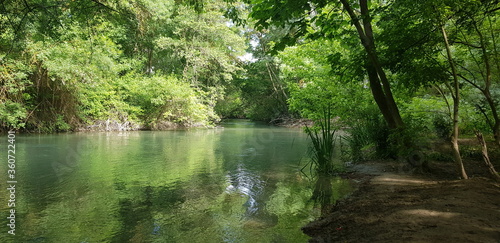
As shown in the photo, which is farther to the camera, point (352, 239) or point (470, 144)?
point (470, 144)

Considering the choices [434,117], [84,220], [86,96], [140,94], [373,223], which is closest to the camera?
[373,223]

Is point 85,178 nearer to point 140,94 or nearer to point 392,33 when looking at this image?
point 392,33

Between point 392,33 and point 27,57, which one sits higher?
point 27,57

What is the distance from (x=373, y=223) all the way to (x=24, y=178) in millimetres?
6327

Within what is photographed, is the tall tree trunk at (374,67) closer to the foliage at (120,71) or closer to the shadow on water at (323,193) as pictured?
the shadow on water at (323,193)

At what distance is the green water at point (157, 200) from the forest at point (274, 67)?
2313mm

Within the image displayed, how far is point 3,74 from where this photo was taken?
1298 cm

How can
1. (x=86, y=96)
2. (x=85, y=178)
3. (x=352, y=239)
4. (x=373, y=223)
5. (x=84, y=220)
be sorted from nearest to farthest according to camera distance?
(x=352, y=239) → (x=373, y=223) → (x=84, y=220) → (x=85, y=178) → (x=86, y=96)

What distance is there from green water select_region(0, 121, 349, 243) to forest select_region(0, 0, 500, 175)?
2313 millimetres

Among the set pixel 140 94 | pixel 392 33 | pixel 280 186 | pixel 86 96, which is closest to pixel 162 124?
pixel 140 94

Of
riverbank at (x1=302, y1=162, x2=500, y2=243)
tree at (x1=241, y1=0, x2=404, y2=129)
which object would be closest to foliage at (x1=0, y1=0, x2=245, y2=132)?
tree at (x1=241, y1=0, x2=404, y2=129)

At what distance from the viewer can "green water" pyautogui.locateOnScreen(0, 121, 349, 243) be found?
329 cm

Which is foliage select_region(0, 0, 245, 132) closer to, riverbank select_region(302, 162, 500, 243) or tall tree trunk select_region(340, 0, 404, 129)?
tall tree trunk select_region(340, 0, 404, 129)

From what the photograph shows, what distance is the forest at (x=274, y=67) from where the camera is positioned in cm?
460
